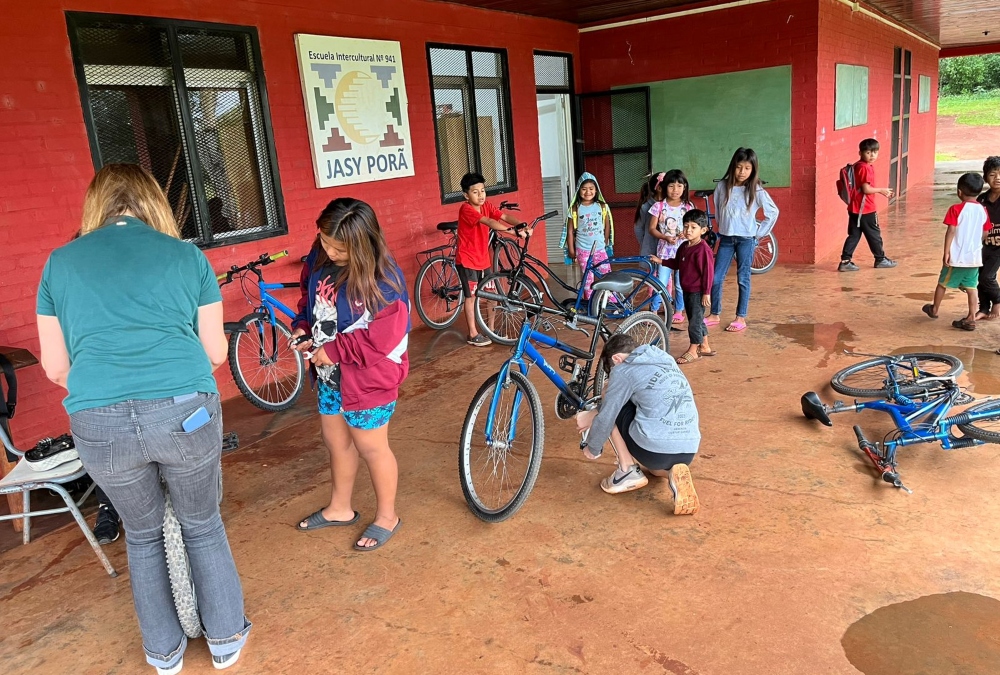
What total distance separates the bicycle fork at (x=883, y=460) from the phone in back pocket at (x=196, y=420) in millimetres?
2900

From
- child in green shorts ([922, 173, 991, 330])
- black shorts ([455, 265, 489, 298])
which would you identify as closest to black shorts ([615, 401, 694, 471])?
black shorts ([455, 265, 489, 298])

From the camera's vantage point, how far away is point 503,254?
770 centimetres

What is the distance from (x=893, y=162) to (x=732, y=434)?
11.8 m

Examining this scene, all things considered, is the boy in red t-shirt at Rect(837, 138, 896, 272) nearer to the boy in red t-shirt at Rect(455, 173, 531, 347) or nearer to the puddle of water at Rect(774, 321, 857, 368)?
the puddle of water at Rect(774, 321, 857, 368)

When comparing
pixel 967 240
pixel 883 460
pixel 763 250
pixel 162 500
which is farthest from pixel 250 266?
pixel 763 250

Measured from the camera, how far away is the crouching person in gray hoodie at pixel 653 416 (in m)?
3.25

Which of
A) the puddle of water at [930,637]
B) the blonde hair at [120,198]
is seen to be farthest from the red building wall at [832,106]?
the blonde hair at [120,198]

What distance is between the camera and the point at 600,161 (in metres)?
9.39

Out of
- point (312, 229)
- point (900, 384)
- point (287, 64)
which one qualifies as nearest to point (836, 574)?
point (900, 384)

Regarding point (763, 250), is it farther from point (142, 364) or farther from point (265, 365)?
point (142, 364)

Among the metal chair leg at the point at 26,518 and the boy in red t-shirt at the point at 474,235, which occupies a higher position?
the boy in red t-shirt at the point at 474,235

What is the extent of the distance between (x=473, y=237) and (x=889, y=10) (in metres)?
8.47

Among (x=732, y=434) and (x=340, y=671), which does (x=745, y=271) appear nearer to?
(x=732, y=434)

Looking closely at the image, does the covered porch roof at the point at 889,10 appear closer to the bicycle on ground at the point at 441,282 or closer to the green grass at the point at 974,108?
the bicycle on ground at the point at 441,282
